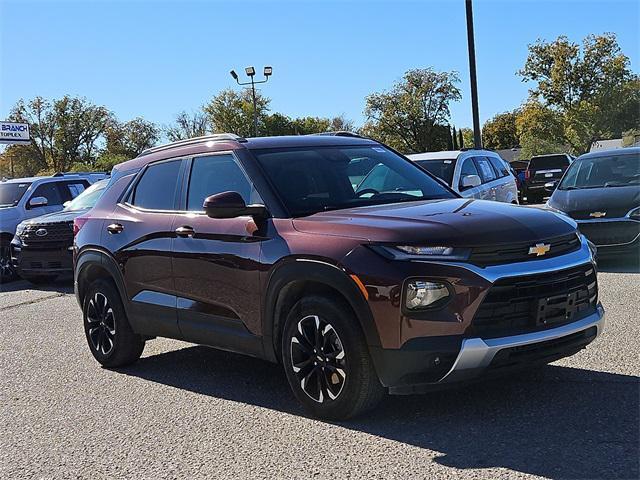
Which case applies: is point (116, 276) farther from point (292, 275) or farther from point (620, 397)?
point (620, 397)

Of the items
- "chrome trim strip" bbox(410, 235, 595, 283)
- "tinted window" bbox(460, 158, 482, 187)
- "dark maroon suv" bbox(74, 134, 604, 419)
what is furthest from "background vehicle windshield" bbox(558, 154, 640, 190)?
"chrome trim strip" bbox(410, 235, 595, 283)

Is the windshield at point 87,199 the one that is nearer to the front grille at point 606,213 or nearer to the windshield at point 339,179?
the front grille at point 606,213

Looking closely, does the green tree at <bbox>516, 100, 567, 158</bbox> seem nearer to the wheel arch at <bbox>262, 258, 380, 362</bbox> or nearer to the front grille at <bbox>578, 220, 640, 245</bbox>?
the front grille at <bbox>578, 220, 640, 245</bbox>

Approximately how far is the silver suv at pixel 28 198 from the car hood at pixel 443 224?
443 inches

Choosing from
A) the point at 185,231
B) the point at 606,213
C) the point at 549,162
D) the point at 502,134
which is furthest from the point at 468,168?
the point at 502,134

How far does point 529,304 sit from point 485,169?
8.55 m

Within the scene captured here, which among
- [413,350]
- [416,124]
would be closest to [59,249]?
[413,350]

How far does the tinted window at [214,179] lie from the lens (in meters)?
5.31

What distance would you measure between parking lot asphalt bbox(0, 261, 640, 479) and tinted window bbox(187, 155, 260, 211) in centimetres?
145

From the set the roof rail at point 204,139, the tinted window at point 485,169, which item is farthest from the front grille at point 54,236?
the tinted window at point 485,169

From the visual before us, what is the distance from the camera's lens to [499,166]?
13.3 meters

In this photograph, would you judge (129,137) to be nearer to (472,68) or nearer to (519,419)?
(472,68)

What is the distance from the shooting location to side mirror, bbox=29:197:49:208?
14430 mm

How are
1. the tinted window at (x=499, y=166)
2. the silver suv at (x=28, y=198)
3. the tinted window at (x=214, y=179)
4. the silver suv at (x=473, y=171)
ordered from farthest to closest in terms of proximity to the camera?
1. the silver suv at (x=28, y=198)
2. the tinted window at (x=499, y=166)
3. the silver suv at (x=473, y=171)
4. the tinted window at (x=214, y=179)
